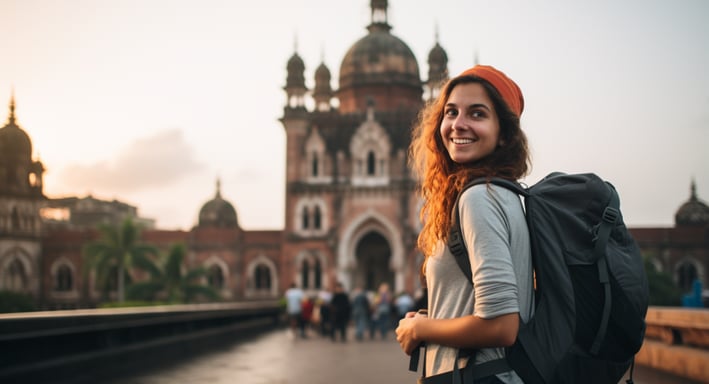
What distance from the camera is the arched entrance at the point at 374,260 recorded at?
42.1 meters

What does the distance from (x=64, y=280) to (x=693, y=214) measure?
133 ft

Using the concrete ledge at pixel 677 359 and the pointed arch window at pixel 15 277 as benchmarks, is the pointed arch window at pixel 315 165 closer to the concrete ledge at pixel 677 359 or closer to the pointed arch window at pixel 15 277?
the pointed arch window at pixel 15 277

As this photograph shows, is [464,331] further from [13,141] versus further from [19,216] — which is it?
[13,141]

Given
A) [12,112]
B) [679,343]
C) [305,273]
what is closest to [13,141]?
[12,112]

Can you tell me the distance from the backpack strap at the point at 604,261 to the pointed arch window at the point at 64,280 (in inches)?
1907

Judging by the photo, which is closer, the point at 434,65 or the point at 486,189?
the point at 486,189

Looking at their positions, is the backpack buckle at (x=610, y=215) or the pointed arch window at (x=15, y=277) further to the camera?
the pointed arch window at (x=15, y=277)

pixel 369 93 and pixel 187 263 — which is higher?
pixel 369 93

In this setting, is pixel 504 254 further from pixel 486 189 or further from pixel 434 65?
pixel 434 65

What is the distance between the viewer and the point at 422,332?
2.45 meters

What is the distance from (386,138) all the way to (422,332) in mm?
37154

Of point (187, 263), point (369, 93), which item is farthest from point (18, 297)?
point (369, 93)

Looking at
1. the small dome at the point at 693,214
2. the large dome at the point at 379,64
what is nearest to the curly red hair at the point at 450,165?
the large dome at the point at 379,64

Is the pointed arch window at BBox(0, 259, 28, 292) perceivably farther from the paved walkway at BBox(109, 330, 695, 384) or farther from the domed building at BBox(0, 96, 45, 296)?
the paved walkway at BBox(109, 330, 695, 384)
